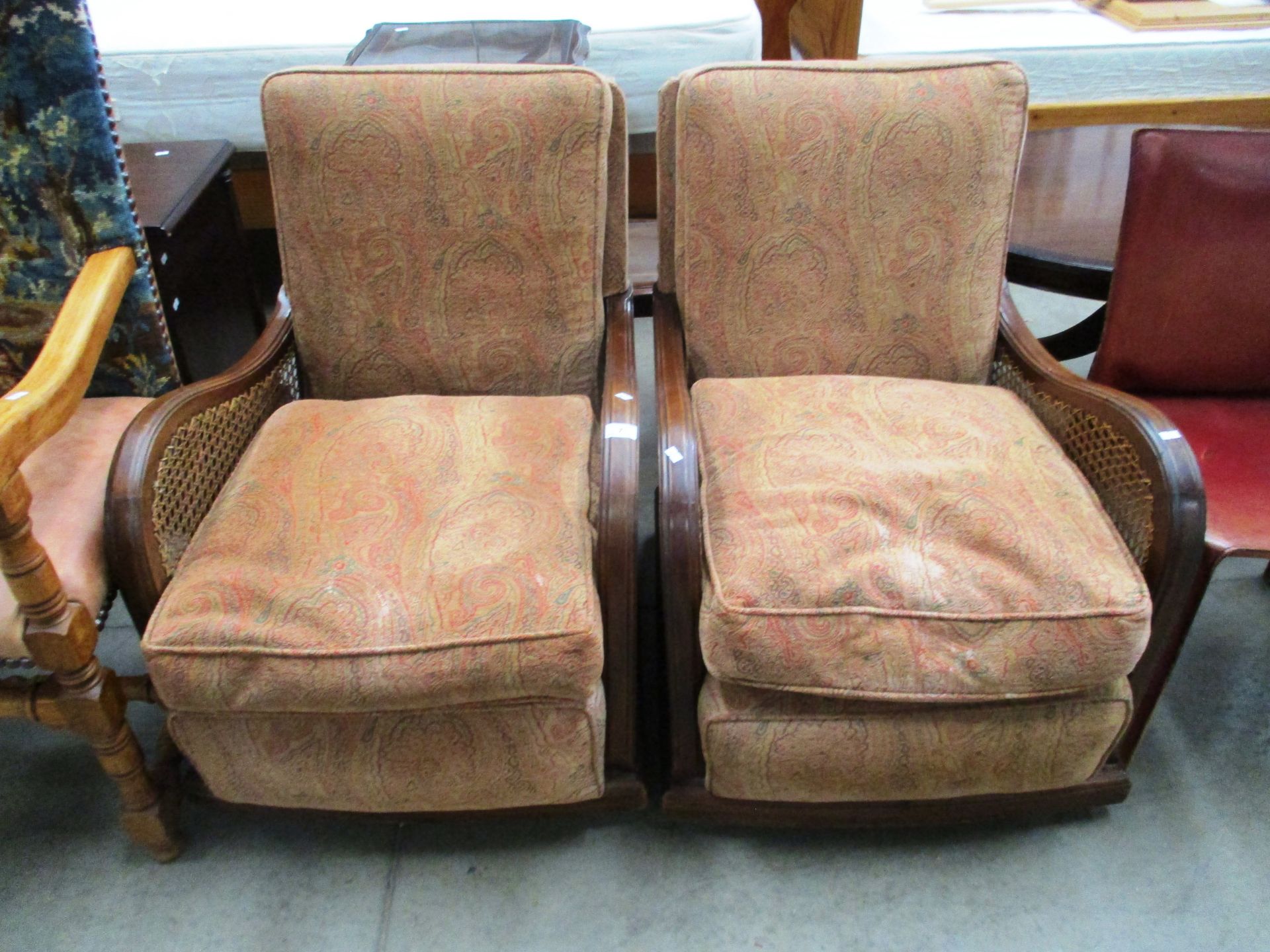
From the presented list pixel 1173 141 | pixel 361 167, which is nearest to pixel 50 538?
pixel 361 167

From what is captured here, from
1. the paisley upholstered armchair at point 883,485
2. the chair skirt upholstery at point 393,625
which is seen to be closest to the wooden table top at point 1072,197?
the paisley upholstered armchair at point 883,485

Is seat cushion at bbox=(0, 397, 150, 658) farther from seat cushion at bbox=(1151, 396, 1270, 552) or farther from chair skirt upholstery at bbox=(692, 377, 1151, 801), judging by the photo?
seat cushion at bbox=(1151, 396, 1270, 552)

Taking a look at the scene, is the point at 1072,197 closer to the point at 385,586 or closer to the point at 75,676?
the point at 385,586

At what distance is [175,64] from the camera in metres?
2.33

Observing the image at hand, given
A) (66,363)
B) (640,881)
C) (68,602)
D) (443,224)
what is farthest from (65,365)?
(640,881)

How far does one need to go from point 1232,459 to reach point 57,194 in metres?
1.70

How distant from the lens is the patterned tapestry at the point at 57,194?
120 cm

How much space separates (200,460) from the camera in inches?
50.7

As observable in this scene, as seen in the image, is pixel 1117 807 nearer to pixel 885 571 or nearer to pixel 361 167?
pixel 885 571

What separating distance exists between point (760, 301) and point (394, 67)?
660mm

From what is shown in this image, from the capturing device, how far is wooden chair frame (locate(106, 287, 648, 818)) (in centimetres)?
112

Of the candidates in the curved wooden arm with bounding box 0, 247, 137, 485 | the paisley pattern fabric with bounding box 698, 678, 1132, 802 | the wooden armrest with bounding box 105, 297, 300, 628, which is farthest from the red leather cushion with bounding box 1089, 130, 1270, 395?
the curved wooden arm with bounding box 0, 247, 137, 485

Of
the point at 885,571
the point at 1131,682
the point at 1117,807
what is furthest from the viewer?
the point at 1117,807

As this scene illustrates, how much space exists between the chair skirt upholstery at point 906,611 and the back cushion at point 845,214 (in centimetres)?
21
